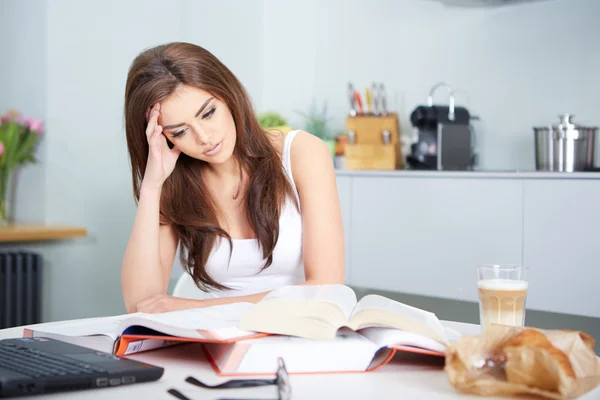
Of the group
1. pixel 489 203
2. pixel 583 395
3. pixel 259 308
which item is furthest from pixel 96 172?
pixel 583 395

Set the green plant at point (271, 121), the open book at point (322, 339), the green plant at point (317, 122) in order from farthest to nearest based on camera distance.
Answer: the green plant at point (317, 122) < the green plant at point (271, 121) < the open book at point (322, 339)

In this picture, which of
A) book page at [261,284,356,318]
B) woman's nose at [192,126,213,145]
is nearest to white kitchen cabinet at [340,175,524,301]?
woman's nose at [192,126,213,145]

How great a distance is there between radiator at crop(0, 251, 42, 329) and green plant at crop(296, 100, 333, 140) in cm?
137

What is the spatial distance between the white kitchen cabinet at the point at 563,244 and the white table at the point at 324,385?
5.89 ft

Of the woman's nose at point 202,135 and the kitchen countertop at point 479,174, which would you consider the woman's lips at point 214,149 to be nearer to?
the woman's nose at point 202,135

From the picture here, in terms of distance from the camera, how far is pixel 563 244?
104 inches

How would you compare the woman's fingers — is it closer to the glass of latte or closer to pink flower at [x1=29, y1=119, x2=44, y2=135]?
the glass of latte

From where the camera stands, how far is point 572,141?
2.76 metres

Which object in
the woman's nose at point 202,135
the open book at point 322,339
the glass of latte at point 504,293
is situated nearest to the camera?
the open book at point 322,339

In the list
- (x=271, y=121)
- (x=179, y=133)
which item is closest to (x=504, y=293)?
(x=179, y=133)

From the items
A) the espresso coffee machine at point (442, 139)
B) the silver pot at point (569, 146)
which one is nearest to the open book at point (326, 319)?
the silver pot at point (569, 146)

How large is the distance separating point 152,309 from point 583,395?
2.93ft

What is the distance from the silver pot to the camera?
2762mm

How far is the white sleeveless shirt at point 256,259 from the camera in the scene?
186cm
